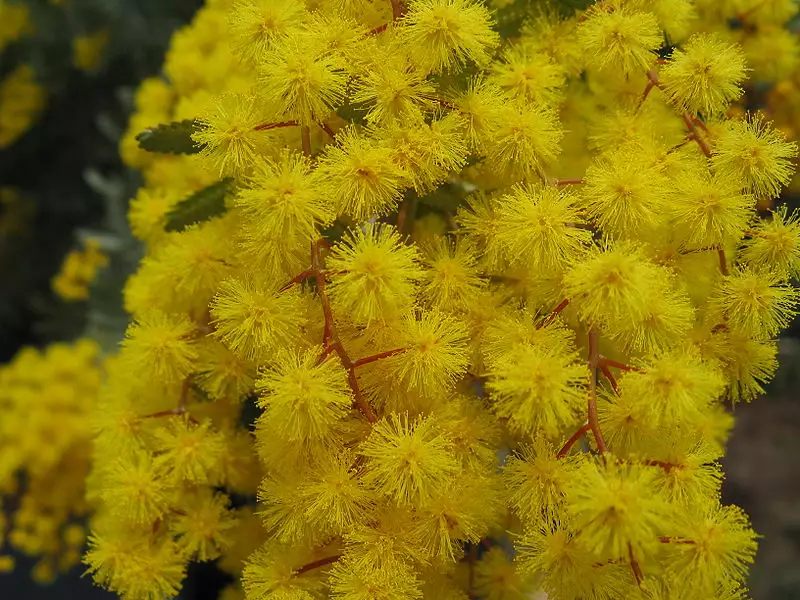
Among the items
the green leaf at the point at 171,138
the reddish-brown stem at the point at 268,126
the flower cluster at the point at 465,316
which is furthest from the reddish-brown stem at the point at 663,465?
the green leaf at the point at 171,138

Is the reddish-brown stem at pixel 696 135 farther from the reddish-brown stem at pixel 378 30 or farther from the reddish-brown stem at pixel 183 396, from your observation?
the reddish-brown stem at pixel 183 396

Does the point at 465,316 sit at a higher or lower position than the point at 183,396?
higher

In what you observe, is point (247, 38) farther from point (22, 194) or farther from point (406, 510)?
point (22, 194)

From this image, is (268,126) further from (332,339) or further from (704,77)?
(704,77)

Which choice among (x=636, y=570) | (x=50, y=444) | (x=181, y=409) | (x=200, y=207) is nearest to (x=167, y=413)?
(x=181, y=409)

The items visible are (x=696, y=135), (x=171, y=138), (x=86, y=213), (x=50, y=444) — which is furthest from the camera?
(x=86, y=213)

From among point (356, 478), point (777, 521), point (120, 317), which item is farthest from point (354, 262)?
point (777, 521)
